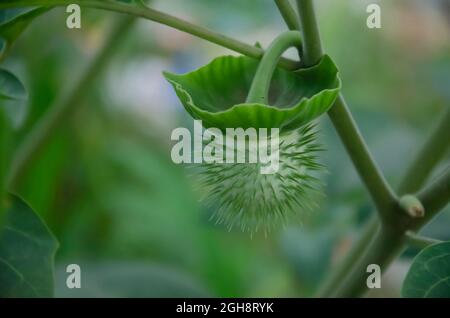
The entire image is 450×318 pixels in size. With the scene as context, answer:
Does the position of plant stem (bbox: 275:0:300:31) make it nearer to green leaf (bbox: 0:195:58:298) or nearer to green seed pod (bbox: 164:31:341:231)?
green seed pod (bbox: 164:31:341:231)

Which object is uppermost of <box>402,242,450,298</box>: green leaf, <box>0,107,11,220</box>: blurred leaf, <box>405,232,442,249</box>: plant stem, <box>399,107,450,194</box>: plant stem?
<box>399,107,450,194</box>: plant stem

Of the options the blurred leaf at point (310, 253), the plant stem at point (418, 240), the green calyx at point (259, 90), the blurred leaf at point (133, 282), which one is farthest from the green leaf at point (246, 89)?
the blurred leaf at point (310, 253)

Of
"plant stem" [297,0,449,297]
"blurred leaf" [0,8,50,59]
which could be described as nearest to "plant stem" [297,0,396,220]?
"plant stem" [297,0,449,297]

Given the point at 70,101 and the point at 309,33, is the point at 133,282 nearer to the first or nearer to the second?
the point at 70,101

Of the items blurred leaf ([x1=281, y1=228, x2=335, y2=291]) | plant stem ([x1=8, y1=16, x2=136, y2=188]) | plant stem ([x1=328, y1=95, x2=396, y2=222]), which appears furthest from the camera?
blurred leaf ([x1=281, y1=228, x2=335, y2=291])

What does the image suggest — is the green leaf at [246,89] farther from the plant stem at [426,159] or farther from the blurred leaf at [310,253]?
the blurred leaf at [310,253]
